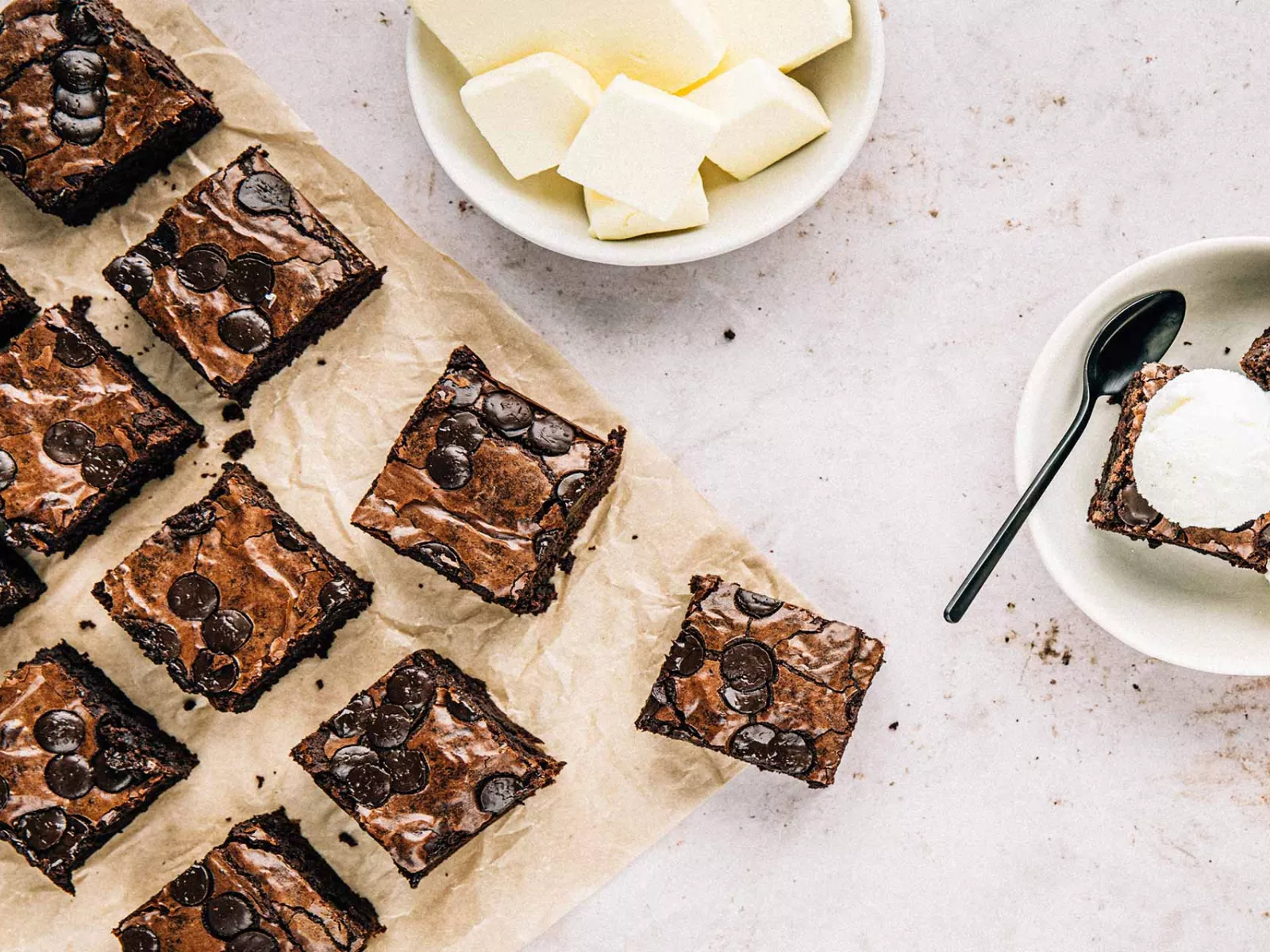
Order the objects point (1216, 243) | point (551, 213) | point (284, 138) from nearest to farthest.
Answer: point (1216, 243)
point (551, 213)
point (284, 138)

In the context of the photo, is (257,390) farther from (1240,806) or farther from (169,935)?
(1240,806)

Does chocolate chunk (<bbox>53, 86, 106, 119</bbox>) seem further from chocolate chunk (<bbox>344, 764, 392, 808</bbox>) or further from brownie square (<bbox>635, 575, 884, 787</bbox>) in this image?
brownie square (<bbox>635, 575, 884, 787</bbox>)

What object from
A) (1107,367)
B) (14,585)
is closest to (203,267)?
(14,585)

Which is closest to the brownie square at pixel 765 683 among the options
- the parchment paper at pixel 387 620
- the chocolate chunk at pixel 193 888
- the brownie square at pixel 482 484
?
the parchment paper at pixel 387 620

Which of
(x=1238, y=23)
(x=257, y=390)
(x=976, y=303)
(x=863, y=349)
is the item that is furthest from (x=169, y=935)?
(x=1238, y=23)

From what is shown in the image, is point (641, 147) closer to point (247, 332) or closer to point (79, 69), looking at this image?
point (247, 332)

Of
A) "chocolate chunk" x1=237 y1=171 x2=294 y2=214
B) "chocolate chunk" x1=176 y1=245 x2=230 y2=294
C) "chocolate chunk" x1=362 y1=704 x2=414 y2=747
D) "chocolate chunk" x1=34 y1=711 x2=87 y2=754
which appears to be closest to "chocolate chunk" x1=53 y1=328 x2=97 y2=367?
"chocolate chunk" x1=176 y1=245 x2=230 y2=294
